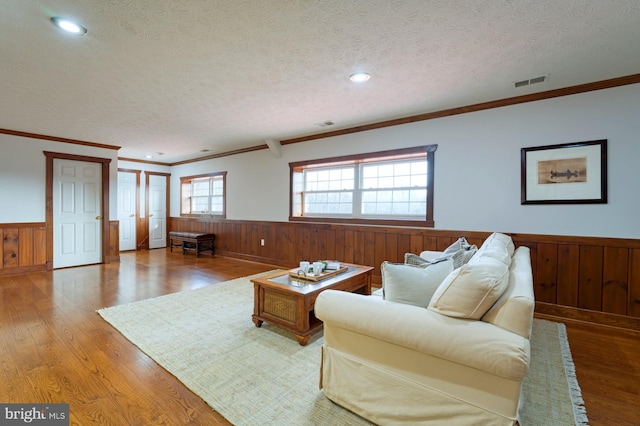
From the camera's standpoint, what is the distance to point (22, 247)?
15.7 ft

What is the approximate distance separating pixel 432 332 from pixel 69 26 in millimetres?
2888

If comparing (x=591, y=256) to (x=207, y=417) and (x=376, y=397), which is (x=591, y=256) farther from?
(x=207, y=417)

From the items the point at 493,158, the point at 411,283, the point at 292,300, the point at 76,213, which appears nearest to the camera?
the point at 411,283

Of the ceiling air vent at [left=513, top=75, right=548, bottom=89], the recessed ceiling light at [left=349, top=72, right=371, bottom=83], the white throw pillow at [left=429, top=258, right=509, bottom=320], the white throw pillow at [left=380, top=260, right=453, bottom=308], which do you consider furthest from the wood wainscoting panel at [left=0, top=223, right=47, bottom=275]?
the ceiling air vent at [left=513, top=75, right=548, bottom=89]

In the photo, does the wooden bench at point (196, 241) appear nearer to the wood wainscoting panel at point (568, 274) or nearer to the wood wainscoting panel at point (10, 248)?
the wood wainscoting panel at point (10, 248)

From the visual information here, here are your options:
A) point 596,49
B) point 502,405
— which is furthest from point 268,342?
point 596,49

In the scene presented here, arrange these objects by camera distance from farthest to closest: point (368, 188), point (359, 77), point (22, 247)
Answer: point (22, 247), point (368, 188), point (359, 77)

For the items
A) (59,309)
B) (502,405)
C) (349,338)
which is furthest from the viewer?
(59,309)

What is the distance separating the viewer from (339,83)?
2.90m

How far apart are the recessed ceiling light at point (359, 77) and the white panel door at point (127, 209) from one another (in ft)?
22.1

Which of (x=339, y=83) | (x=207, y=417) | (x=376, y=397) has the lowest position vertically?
(x=207, y=417)

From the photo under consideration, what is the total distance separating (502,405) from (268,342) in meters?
1.75

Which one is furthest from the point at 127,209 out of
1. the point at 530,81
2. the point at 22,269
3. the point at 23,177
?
the point at 530,81

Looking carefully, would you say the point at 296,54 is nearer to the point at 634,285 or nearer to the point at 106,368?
the point at 106,368
